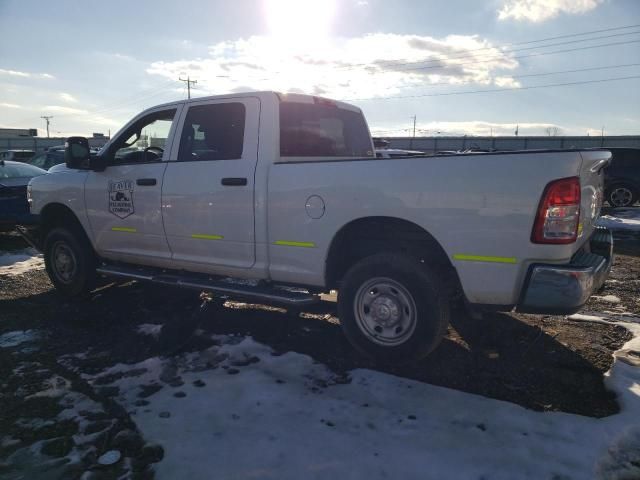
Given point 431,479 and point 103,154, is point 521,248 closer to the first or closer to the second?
point 431,479

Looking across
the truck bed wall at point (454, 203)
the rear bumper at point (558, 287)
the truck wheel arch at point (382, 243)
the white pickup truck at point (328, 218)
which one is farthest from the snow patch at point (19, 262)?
the rear bumper at point (558, 287)

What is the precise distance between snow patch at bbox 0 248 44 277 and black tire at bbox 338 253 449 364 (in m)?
5.54

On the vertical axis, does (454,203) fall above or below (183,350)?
above

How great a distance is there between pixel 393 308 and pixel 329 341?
0.89 m

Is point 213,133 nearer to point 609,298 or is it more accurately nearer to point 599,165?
point 599,165

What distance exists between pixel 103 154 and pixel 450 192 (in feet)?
12.4

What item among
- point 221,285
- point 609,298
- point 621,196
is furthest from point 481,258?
point 621,196

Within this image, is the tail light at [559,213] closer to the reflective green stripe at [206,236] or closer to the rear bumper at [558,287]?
the rear bumper at [558,287]

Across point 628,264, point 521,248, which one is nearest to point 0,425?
point 521,248

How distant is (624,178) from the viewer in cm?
1323

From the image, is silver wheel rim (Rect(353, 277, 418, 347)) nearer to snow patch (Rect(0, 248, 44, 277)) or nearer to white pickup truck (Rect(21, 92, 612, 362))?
white pickup truck (Rect(21, 92, 612, 362))

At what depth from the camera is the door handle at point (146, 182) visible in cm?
470

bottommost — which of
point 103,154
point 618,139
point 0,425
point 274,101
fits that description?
point 0,425

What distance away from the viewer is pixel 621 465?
2.45m
